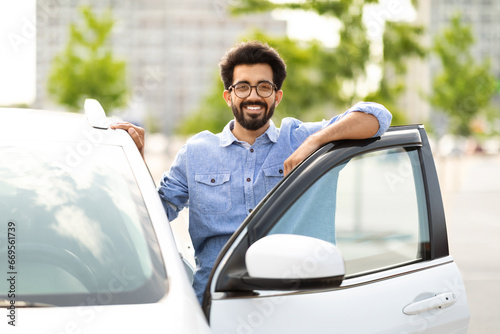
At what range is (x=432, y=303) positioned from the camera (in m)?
2.10

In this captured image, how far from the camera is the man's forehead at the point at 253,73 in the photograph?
2.63 metres

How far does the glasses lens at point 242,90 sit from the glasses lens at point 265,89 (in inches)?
1.8

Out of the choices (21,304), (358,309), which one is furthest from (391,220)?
(21,304)

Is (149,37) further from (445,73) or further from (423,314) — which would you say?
(423,314)

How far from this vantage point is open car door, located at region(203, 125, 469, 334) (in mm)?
1713

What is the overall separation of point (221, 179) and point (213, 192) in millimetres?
60

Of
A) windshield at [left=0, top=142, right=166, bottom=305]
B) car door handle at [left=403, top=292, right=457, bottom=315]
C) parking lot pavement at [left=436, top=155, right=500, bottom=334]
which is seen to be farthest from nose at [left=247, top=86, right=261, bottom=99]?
parking lot pavement at [left=436, top=155, right=500, bottom=334]

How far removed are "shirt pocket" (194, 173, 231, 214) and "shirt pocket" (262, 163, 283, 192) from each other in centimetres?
14

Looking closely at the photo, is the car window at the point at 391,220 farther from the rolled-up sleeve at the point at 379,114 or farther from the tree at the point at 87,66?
the tree at the point at 87,66

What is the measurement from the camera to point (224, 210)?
2.46m

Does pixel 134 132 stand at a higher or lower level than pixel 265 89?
lower

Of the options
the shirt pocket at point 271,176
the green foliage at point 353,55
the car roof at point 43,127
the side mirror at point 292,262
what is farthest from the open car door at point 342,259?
the green foliage at point 353,55

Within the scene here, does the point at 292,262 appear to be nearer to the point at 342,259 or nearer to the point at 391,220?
the point at 342,259

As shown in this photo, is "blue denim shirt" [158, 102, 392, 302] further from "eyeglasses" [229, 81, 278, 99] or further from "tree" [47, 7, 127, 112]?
"tree" [47, 7, 127, 112]
